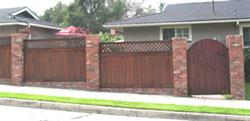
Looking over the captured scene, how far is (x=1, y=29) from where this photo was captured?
949 inches

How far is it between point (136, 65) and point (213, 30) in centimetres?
735

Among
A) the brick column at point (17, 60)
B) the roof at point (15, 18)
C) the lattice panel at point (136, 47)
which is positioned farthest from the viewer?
the roof at point (15, 18)

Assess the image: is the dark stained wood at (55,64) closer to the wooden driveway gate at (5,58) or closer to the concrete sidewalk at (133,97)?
the concrete sidewalk at (133,97)

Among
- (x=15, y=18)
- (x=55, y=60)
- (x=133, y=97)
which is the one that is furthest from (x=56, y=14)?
(x=133, y=97)

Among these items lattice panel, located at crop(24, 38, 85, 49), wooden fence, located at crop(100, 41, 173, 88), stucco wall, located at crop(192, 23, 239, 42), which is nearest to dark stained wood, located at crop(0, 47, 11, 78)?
lattice panel, located at crop(24, 38, 85, 49)

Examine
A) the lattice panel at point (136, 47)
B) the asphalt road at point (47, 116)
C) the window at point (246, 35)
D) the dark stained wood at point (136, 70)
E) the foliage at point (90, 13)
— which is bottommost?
the asphalt road at point (47, 116)

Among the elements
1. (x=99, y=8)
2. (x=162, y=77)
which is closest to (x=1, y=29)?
(x=162, y=77)

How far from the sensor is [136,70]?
15.1 metres

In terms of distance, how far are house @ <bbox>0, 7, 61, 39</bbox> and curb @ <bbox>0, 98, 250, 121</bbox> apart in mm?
11414

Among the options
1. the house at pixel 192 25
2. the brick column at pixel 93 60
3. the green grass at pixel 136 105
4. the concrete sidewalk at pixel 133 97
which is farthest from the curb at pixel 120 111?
the house at pixel 192 25

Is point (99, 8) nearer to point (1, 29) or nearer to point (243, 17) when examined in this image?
point (1, 29)

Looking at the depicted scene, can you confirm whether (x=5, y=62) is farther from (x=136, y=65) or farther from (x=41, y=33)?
(x=41, y=33)

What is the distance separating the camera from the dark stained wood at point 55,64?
51.6ft

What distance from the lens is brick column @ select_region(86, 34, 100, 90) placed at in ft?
50.2
